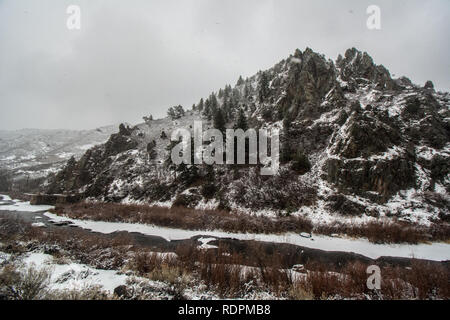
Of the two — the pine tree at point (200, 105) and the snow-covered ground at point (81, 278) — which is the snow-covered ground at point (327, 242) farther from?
the pine tree at point (200, 105)

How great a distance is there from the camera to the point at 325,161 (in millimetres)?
22312

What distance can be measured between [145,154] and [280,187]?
101 ft

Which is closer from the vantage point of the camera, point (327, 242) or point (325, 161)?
point (327, 242)

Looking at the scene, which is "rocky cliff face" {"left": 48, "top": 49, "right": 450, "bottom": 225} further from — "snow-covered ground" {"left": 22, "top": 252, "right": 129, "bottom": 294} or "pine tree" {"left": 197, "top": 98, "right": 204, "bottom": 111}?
"pine tree" {"left": 197, "top": 98, "right": 204, "bottom": 111}

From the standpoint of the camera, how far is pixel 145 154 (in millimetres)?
37750

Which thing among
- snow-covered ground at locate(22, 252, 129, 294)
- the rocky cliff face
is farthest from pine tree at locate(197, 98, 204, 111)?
snow-covered ground at locate(22, 252, 129, 294)

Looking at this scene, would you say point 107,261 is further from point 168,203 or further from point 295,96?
point 295,96

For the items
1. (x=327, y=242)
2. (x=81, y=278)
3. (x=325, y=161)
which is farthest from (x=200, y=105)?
(x=81, y=278)

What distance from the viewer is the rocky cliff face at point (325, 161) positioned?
58.2 ft

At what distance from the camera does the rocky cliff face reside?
1773 cm

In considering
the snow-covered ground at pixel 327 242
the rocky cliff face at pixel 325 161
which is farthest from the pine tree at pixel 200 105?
the snow-covered ground at pixel 327 242

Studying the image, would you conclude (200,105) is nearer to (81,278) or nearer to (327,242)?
(327,242)

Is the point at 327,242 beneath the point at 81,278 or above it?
beneath
